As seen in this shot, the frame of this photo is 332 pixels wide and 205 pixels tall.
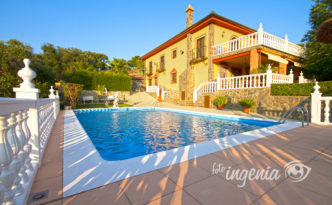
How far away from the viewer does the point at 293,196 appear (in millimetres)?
1576

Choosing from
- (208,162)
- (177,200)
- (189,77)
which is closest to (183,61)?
(189,77)

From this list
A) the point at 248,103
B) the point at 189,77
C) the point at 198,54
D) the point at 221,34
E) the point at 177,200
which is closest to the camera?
the point at 177,200

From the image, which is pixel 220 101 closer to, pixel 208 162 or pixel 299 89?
pixel 299 89

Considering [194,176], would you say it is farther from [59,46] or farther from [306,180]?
[59,46]

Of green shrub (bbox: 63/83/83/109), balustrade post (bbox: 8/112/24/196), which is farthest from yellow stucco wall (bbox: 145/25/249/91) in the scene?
balustrade post (bbox: 8/112/24/196)

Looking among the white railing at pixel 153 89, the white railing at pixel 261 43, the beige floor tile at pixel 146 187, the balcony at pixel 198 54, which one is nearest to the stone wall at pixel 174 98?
the white railing at pixel 153 89

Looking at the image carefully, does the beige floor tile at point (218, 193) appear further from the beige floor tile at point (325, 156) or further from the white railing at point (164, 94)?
the white railing at point (164, 94)

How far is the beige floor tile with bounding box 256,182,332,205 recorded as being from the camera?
150cm

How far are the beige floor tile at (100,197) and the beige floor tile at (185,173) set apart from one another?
64 cm

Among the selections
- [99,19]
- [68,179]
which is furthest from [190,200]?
[99,19]

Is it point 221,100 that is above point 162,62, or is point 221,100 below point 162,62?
below

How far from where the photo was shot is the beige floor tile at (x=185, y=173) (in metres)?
1.84

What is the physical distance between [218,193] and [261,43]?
11.1 meters

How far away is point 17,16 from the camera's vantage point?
19.1 metres
